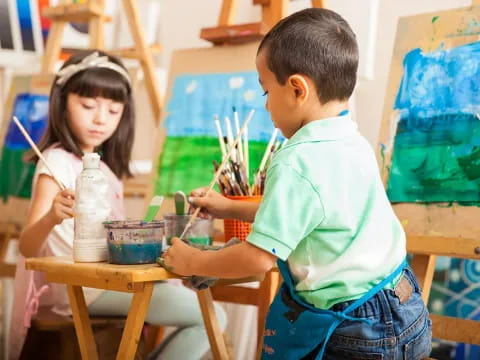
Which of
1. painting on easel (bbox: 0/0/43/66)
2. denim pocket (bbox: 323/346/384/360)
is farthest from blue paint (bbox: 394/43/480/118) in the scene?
painting on easel (bbox: 0/0/43/66)

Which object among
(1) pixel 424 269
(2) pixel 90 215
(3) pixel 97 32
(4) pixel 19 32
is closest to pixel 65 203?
(2) pixel 90 215

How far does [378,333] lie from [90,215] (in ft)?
1.98

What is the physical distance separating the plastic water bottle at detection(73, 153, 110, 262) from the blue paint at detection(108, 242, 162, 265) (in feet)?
0.14

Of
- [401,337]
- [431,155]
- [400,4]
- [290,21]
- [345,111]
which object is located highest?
[400,4]

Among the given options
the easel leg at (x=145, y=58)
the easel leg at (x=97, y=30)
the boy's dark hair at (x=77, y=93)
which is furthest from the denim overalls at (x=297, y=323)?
the easel leg at (x=97, y=30)

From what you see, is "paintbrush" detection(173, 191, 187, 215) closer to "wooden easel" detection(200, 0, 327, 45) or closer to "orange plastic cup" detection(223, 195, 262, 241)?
"orange plastic cup" detection(223, 195, 262, 241)

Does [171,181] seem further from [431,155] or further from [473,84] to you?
[473,84]

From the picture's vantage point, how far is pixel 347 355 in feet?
3.78

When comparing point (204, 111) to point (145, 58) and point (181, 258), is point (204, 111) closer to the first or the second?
point (145, 58)

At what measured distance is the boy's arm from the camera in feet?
3.59

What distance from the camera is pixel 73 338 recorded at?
169 cm

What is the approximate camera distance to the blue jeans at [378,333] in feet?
3.74

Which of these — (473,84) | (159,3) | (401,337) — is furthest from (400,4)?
(401,337)

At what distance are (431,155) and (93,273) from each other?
3.11ft
